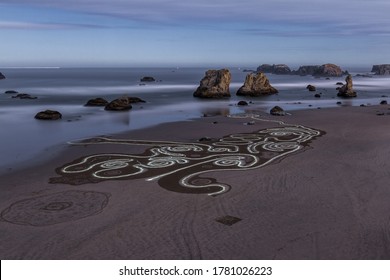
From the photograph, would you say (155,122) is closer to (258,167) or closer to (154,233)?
(258,167)

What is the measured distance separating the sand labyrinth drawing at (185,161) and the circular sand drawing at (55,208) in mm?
2546

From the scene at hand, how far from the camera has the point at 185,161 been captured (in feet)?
91.6

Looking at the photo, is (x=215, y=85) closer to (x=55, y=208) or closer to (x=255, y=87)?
(x=255, y=87)

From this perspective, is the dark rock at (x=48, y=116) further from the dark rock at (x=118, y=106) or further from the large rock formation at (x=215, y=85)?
the large rock formation at (x=215, y=85)

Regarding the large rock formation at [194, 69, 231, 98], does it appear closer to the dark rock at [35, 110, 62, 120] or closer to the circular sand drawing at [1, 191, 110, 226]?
the dark rock at [35, 110, 62, 120]

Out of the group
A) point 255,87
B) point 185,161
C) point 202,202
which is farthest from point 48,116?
point 255,87

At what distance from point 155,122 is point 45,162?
23562 millimetres

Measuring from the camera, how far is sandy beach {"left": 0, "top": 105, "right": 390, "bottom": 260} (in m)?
15.1

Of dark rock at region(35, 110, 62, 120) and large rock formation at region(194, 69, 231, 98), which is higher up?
large rock formation at region(194, 69, 231, 98)

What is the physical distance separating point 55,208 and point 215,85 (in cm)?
7921

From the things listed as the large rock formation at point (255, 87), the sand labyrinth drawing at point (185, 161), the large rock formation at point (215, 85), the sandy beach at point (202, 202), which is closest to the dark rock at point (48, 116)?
the sand labyrinth drawing at point (185, 161)

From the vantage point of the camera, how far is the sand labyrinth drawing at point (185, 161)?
926 inches

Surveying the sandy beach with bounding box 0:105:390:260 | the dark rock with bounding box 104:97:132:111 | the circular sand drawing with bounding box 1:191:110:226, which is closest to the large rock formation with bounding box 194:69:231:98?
the dark rock with bounding box 104:97:132:111

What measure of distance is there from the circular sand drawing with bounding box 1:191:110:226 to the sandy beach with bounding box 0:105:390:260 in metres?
0.05
